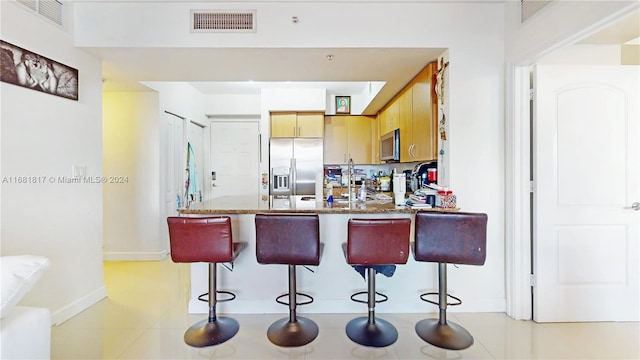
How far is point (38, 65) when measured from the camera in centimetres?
226

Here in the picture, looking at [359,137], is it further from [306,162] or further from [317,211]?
[317,211]

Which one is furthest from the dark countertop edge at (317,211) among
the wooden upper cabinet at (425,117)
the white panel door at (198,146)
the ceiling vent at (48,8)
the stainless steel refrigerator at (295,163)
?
the white panel door at (198,146)

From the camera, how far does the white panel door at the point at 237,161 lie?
229 inches

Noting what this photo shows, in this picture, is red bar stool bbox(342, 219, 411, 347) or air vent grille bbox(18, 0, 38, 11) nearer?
red bar stool bbox(342, 219, 411, 347)

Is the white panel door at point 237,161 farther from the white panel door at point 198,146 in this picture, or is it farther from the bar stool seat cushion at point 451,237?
the bar stool seat cushion at point 451,237

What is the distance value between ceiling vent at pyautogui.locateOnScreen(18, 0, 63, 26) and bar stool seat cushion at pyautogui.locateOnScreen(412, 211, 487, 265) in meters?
3.19

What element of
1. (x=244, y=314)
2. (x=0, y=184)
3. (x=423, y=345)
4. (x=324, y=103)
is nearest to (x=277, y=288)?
(x=244, y=314)

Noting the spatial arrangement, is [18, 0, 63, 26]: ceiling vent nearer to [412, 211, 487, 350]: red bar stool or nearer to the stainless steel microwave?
[412, 211, 487, 350]: red bar stool

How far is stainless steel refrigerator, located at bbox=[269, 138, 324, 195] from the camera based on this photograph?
16.6 ft

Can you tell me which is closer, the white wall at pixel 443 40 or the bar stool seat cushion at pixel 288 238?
the bar stool seat cushion at pixel 288 238

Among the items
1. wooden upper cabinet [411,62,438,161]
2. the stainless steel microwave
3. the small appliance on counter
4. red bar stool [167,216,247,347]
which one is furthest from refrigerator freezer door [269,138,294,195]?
red bar stool [167,216,247,347]

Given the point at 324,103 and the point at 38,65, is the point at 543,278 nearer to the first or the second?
the point at 324,103

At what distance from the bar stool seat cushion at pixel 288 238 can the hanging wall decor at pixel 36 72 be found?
75.8 inches

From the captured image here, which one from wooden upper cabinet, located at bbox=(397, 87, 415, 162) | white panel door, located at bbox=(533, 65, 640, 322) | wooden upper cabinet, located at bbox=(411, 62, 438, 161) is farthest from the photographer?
wooden upper cabinet, located at bbox=(397, 87, 415, 162)
